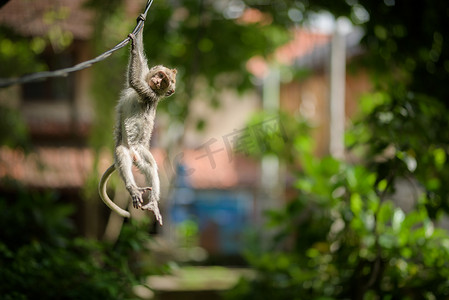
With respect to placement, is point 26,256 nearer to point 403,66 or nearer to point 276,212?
point 276,212

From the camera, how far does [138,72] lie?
1.45 metres

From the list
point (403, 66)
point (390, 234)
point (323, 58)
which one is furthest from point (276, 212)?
point (323, 58)

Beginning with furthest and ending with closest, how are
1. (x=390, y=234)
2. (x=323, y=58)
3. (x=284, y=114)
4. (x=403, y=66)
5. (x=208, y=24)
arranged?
(x=323, y=58) < (x=284, y=114) < (x=208, y=24) < (x=403, y=66) < (x=390, y=234)

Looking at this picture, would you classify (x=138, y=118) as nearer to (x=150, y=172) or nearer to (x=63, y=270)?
(x=150, y=172)

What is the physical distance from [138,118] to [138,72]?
0.45 ft

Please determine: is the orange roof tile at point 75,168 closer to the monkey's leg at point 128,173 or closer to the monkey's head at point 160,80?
the monkey's head at point 160,80

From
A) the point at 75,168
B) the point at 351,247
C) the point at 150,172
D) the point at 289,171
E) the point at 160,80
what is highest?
the point at 160,80

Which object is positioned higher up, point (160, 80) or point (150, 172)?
point (160, 80)

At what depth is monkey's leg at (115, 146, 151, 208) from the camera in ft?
4.13

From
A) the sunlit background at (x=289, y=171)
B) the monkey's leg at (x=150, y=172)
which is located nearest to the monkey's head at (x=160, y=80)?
the monkey's leg at (x=150, y=172)

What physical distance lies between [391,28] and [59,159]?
7.99m

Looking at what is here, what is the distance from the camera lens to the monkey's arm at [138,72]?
142 cm

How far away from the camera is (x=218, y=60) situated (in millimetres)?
5457

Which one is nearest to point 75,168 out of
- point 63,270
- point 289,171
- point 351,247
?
point 289,171
